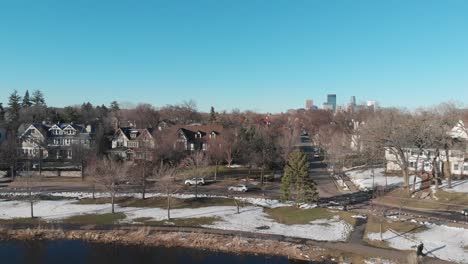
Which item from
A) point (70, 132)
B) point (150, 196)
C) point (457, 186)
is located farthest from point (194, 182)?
point (70, 132)

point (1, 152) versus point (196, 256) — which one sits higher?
point (1, 152)

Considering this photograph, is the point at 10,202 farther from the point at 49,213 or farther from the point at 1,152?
the point at 1,152

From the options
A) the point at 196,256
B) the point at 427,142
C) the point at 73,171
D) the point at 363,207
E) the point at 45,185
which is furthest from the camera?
the point at 73,171

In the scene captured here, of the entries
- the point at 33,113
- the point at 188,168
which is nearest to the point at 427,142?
the point at 188,168

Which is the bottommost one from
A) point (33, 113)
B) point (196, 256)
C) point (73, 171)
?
point (196, 256)

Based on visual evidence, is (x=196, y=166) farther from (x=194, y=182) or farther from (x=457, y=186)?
(x=457, y=186)

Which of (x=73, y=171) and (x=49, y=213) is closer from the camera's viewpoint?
(x=49, y=213)
